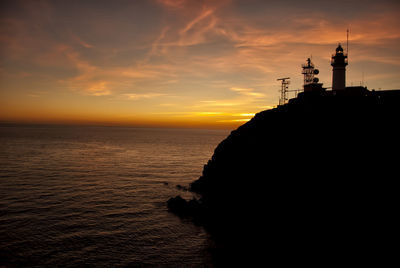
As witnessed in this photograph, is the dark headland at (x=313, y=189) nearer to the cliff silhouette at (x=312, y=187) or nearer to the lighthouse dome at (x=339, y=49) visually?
the cliff silhouette at (x=312, y=187)

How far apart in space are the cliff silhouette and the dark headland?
0.08 meters

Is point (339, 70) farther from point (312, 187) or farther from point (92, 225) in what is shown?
point (92, 225)

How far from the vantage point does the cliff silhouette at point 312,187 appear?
58.7 ft

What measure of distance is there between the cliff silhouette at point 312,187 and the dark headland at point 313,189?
0.25ft

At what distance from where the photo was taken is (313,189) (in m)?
21.2

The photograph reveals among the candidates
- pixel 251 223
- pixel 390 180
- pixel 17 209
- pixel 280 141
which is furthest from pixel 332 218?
pixel 17 209

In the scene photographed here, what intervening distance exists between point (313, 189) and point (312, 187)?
22cm

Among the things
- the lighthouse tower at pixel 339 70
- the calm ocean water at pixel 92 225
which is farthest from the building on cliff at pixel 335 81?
the calm ocean water at pixel 92 225

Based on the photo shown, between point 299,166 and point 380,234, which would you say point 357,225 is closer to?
point 380,234

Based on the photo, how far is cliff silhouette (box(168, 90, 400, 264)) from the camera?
17892 millimetres

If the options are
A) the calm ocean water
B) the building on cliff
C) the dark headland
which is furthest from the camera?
the building on cliff

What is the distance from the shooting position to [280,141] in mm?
28172

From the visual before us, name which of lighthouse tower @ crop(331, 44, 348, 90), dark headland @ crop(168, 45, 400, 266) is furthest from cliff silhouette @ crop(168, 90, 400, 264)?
lighthouse tower @ crop(331, 44, 348, 90)

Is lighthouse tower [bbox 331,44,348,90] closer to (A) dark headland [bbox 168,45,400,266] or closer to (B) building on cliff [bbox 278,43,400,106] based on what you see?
(B) building on cliff [bbox 278,43,400,106]
